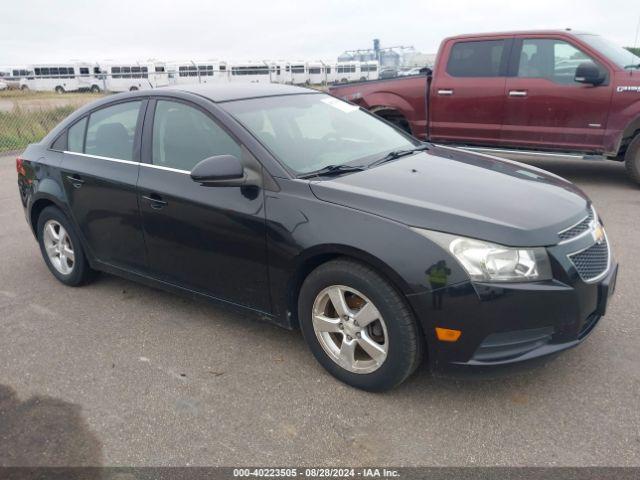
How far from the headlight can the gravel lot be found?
19.7 inches

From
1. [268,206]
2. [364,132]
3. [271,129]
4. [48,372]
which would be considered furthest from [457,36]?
[48,372]

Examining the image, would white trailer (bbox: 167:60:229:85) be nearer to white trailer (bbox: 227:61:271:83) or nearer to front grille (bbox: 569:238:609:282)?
white trailer (bbox: 227:61:271:83)

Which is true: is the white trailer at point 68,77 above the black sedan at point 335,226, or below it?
below

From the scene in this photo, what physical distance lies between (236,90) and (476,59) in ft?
16.7

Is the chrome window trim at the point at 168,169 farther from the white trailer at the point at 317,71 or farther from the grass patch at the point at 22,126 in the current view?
the white trailer at the point at 317,71

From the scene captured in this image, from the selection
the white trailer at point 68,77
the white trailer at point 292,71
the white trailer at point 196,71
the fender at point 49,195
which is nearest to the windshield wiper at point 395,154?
the fender at point 49,195

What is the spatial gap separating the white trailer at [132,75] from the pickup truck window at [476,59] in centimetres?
3460

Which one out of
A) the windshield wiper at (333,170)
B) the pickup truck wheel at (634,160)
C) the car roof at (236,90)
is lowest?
the pickup truck wheel at (634,160)

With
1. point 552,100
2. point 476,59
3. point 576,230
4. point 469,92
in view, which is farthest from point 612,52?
point 576,230

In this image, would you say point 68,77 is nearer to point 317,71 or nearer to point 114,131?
point 317,71

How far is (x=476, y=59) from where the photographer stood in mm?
7926

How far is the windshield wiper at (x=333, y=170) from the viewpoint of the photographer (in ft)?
10.6

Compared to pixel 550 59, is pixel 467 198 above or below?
below

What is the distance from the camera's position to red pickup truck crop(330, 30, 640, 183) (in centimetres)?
709
